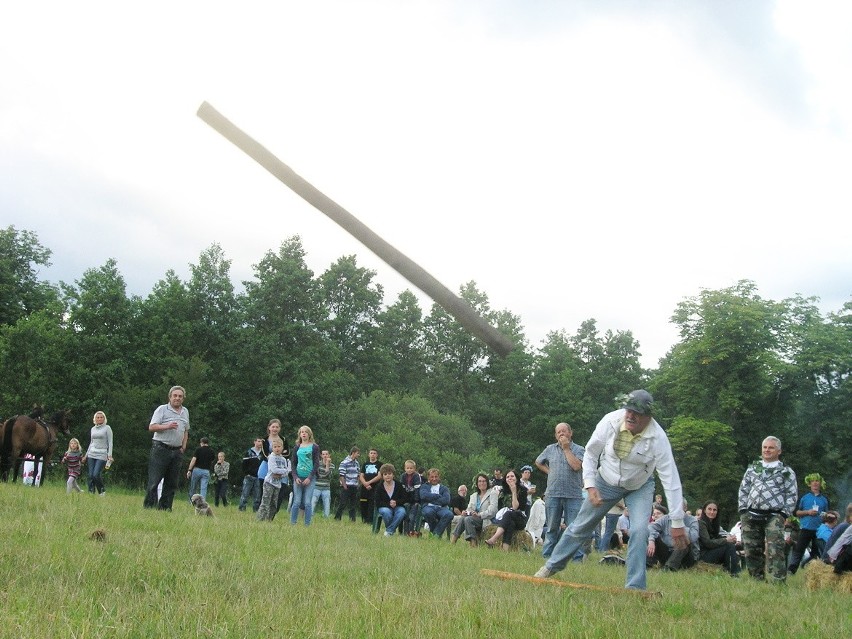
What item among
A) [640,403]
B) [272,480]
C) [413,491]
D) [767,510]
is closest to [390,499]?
[413,491]

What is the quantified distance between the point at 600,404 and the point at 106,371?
3594 cm

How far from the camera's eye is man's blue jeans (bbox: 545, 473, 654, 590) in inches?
304

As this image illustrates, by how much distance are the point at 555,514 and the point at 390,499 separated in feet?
17.3

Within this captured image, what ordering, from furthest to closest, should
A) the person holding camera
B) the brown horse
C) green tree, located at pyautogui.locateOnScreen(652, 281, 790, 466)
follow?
green tree, located at pyautogui.locateOnScreen(652, 281, 790, 466), the brown horse, the person holding camera

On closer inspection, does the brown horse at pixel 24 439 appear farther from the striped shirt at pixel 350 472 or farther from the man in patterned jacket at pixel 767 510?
the man in patterned jacket at pixel 767 510

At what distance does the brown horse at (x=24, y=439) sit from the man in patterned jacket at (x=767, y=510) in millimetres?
15336

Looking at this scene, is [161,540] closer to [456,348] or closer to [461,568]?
[461,568]

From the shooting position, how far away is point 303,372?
168 feet

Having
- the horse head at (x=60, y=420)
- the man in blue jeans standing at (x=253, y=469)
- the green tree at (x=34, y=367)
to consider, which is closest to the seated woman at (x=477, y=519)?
the man in blue jeans standing at (x=253, y=469)

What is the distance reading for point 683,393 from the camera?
47875mm

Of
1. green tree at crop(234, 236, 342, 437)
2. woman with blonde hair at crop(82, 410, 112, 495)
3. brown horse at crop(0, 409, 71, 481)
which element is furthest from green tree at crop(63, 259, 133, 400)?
woman with blonde hair at crop(82, 410, 112, 495)

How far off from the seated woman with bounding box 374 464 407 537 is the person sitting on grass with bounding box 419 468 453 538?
108cm

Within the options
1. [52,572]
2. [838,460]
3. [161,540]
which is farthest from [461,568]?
[838,460]

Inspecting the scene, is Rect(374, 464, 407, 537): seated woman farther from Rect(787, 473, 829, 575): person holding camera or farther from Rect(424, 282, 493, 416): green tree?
Rect(424, 282, 493, 416): green tree
